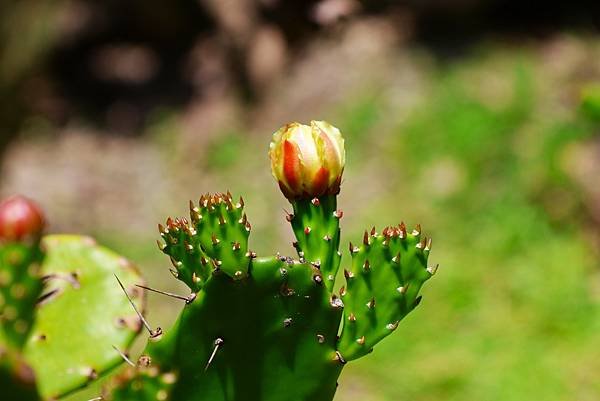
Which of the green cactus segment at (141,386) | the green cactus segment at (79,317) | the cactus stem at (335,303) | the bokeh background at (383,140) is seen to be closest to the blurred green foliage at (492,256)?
the bokeh background at (383,140)

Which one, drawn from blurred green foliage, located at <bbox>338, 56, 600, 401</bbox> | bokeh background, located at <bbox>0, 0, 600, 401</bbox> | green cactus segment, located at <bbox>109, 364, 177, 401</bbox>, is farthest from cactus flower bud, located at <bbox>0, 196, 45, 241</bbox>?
blurred green foliage, located at <bbox>338, 56, 600, 401</bbox>

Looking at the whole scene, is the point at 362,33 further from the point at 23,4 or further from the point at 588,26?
the point at 23,4

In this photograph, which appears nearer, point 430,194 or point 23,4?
point 430,194

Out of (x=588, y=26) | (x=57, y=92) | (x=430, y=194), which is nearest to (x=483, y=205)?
(x=430, y=194)

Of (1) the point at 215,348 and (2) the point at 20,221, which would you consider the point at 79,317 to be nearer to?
(1) the point at 215,348

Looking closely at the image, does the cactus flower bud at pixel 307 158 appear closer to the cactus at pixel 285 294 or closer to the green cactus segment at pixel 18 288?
the cactus at pixel 285 294

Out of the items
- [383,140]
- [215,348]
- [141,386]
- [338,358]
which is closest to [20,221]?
[141,386]
